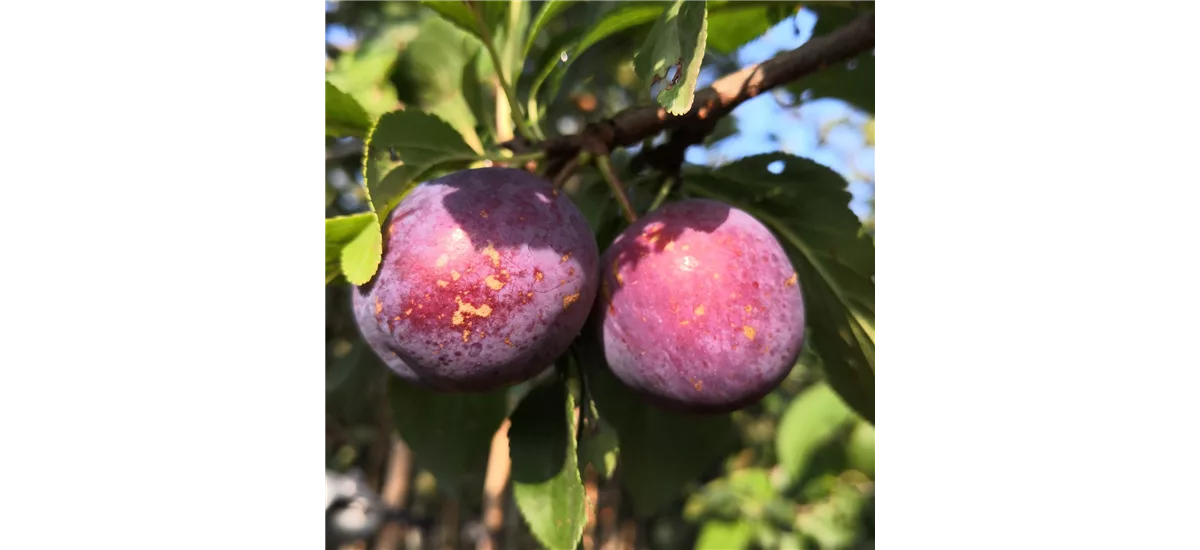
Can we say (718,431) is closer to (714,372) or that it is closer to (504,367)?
(714,372)

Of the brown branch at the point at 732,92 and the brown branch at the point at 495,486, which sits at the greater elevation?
the brown branch at the point at 732,92

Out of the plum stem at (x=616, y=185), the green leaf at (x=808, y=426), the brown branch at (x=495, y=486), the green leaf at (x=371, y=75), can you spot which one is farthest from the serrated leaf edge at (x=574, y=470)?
the green leaf at (x=808, y=426)

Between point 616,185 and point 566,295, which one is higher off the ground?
point 616,185

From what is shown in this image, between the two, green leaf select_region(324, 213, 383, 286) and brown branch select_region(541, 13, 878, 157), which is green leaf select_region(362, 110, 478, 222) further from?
brown branch select_region(541, 13, 878, 157)

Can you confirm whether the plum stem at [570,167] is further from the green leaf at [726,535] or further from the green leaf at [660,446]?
the green leaf at [726,535]

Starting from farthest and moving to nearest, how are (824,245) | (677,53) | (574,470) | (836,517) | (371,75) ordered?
(836,517) < (371,75) < (824,245) < (574,470) < (677,53)

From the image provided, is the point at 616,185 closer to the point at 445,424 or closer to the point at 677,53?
the point at 677,53

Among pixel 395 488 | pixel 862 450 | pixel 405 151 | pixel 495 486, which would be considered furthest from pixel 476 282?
pixel 395 488
